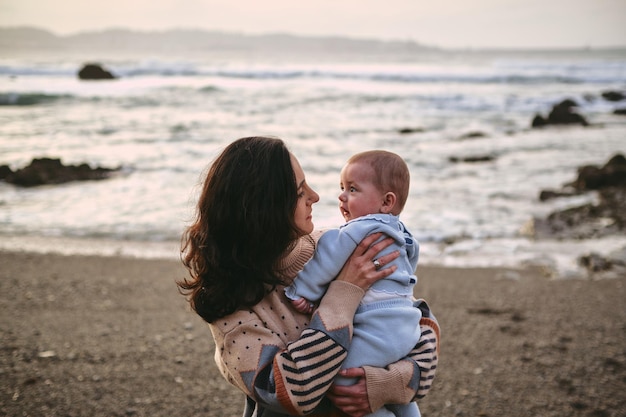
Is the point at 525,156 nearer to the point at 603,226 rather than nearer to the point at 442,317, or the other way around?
the point at 603,226

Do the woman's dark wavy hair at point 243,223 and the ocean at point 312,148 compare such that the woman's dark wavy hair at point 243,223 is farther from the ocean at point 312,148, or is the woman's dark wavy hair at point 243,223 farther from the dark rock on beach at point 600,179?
the dark rock on beach at point 600,179

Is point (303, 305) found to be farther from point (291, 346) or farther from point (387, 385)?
point (387, 385)

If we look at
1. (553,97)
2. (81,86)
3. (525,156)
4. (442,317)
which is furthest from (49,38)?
(442,317)

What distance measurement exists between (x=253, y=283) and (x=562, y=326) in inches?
163

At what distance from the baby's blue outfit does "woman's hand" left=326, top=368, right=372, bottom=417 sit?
21 mm

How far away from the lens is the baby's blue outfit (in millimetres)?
1729

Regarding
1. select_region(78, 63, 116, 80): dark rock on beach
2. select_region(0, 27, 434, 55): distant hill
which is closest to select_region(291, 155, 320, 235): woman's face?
select_region(78, 63, 116, 80): dark rock on beach

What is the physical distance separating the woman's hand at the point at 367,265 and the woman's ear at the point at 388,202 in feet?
0.79

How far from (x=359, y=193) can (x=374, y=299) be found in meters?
0.43

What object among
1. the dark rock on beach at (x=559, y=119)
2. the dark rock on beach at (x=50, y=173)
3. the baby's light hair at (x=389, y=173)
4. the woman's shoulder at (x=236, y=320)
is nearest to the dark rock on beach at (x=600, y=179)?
the dark rock on beach at (x=50, y=173)

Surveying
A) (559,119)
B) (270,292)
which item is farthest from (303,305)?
(559,119)

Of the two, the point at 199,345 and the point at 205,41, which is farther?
the point at 205,41

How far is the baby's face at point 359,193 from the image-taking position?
→ 6.77 feet

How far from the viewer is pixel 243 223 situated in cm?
171
